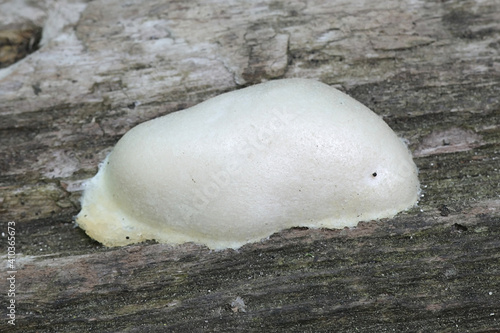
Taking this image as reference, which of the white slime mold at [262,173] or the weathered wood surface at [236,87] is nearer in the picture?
the weathered wood surface at [236,87]

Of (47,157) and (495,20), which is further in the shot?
(495,20)

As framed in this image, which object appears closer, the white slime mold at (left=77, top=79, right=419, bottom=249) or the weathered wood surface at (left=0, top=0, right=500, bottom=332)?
the weathered wood surface at (left=0, top=0, right=500, bottom=332)

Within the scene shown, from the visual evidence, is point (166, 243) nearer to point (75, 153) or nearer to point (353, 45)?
point (75, 153)

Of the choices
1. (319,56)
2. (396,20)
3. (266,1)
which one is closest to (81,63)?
(266,1)

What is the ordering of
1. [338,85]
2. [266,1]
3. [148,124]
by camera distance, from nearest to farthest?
[148,124], [338,85], [266,1]
